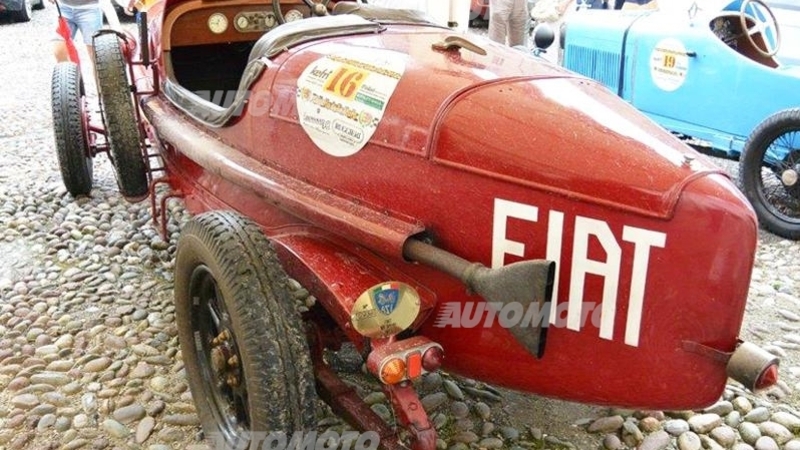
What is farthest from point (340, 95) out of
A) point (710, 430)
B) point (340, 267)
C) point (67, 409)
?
point (710, 430)

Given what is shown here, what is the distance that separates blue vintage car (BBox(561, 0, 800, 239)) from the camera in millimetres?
3922

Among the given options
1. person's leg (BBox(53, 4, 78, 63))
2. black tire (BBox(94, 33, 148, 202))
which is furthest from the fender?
person's leg (BBox(53, 4, 78, 63))

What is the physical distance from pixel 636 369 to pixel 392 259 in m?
0.70

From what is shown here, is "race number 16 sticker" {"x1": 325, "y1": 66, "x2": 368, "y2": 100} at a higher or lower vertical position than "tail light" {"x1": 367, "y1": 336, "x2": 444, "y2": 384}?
higher

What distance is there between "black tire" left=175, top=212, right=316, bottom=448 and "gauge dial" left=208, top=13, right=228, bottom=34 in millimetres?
1996

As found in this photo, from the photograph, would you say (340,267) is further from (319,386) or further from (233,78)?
(233,78)

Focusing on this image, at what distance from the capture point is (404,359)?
5.80ft

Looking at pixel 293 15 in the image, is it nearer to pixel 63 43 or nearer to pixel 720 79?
pixel 720 79

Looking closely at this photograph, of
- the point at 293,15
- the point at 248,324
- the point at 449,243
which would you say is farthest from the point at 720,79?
the point at 248,324

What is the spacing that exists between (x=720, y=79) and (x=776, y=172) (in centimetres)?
66

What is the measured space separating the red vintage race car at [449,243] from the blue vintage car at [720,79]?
227cm

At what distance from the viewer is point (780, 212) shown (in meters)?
3.96

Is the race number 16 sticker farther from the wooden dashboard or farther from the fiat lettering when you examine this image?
the wooden dashboard

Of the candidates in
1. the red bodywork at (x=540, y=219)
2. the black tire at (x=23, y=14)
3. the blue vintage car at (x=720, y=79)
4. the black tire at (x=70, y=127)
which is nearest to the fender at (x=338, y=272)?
the red bodywork at (x=540, y=219)
